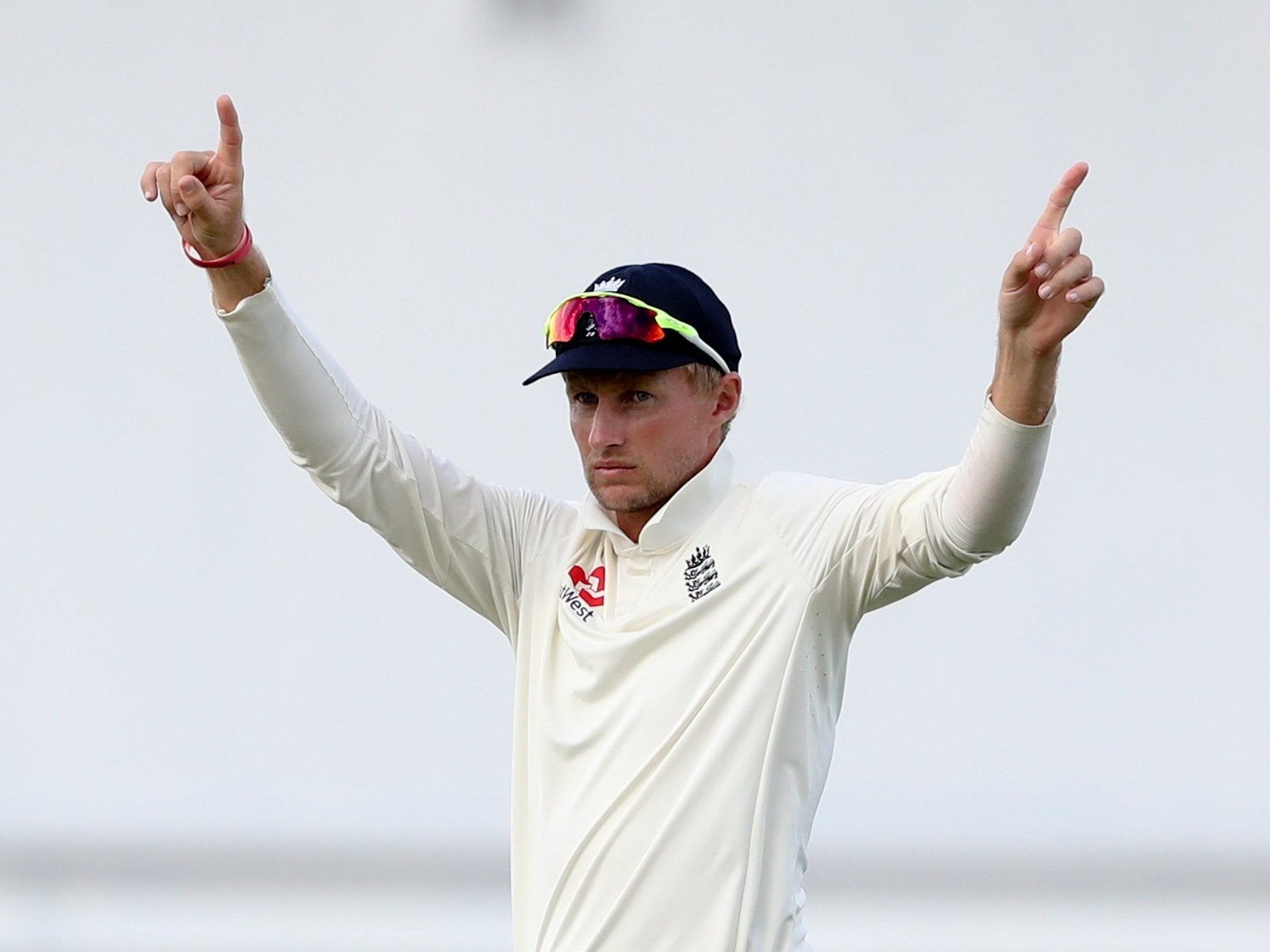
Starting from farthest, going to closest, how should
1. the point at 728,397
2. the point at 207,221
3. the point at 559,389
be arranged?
the point at 559,389
the point at 728,397
the point at 207,221

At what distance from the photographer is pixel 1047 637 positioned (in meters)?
3.02

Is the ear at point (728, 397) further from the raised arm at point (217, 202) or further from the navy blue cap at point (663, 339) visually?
the raised arm at point (217, 202)

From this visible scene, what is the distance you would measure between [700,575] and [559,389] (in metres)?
1.37

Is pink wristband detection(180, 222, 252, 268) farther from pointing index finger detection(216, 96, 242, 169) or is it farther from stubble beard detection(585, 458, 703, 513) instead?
stubble beard detection(585, 458, 703, 513)

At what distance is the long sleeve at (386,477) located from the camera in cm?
172

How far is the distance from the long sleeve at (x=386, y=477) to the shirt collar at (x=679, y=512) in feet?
0.40

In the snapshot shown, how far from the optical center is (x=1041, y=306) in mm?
1503

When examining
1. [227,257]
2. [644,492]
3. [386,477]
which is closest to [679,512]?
[644,492]

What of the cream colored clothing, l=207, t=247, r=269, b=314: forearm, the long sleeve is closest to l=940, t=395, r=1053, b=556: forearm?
the cream colored clothing

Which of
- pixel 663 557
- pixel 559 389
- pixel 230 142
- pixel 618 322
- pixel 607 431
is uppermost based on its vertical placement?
pixel 559 389

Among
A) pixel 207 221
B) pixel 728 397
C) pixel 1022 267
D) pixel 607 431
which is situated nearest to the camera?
pixel 1022 267

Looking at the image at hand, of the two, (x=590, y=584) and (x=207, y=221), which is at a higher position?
(x=207, y=221)

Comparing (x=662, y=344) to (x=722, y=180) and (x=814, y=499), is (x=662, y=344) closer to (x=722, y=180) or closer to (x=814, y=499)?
(x=814, y=499)

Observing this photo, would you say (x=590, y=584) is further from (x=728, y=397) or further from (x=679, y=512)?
(x=728, y=397)
